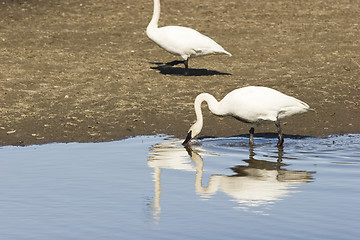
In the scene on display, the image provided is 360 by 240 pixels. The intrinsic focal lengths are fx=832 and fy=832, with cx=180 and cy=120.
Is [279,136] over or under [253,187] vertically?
over

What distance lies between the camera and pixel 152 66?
1664 centimetres

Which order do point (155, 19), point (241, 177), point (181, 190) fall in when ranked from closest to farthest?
point (181, 190) < point (241, 177) < point (155, 19)

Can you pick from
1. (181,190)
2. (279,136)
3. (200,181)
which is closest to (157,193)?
(181,190)

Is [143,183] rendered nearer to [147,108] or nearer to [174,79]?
[147,108]

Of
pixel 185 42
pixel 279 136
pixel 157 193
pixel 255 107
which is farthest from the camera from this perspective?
pixel 185 42

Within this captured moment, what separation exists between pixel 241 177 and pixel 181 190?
0.92 m

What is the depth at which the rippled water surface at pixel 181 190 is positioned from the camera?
6844 mm

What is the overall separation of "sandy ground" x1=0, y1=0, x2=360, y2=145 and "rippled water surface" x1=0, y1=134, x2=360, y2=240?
114cm

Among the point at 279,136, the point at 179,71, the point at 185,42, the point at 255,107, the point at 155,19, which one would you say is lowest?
the point at 279,136

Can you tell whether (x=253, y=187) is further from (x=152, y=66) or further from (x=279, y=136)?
(x=152, y=66)

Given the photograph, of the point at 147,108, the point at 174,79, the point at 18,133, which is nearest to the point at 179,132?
the point at 147,108

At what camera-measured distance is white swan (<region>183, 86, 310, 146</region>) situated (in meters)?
10.9

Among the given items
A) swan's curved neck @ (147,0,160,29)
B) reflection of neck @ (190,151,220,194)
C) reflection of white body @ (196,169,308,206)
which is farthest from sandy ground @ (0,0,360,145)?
reflection of white body @ (196,169,308,206)

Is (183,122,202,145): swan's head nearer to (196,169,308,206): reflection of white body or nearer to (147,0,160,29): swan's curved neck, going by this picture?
(196,169,308,206): reflection of white body
